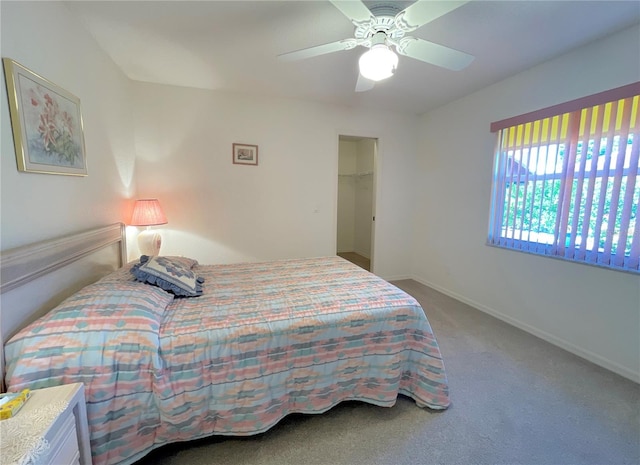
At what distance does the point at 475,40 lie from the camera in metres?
2.06

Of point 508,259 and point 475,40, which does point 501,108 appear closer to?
point 475,40

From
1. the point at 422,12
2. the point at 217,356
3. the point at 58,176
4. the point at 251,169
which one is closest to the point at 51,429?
the point at 217,356

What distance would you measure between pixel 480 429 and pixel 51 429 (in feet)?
6.34

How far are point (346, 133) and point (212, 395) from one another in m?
3.29

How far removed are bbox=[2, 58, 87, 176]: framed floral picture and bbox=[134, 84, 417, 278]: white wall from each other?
1.33 meters

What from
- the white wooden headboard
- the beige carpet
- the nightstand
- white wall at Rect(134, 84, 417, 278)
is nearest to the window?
the beige carpet

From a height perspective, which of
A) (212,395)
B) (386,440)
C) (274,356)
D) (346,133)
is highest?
(346,133)

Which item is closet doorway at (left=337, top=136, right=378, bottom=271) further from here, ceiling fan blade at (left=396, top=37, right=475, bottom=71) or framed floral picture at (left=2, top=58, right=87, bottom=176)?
framed floral picture at (left=2, top=58, right=87, bottom=176)

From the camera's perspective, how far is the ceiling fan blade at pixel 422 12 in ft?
4.17

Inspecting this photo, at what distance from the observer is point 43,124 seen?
141 cm

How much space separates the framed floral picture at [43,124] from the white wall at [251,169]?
133cm

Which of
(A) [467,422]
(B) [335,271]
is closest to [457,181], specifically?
(B) [335,271]

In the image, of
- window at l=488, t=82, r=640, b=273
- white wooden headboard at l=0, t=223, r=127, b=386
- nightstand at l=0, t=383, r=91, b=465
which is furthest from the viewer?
window at l=488, t=82, r=640, b=273

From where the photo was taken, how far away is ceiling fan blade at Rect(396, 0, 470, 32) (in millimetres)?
1271
